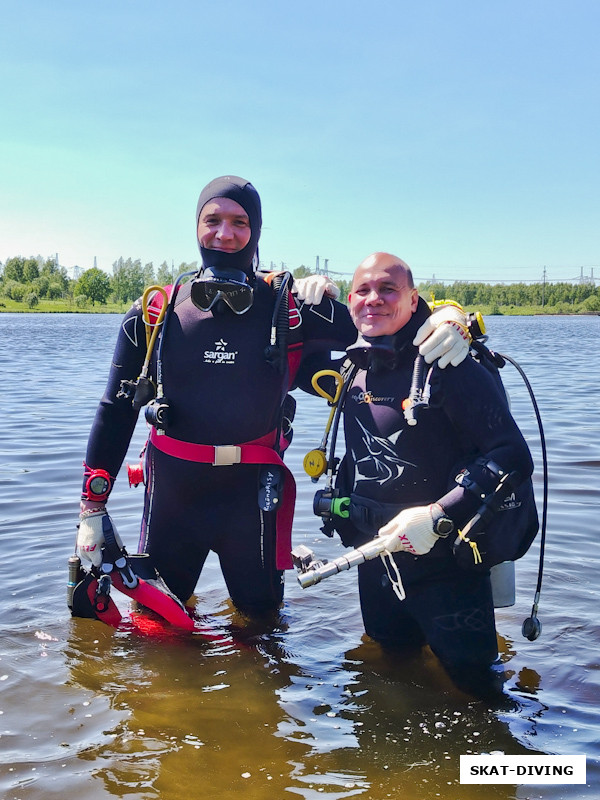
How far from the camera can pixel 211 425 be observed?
3.50 metres

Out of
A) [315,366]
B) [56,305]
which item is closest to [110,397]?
[315,366]

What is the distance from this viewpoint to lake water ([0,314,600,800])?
2650mm

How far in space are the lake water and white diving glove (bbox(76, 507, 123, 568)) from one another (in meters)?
0.51

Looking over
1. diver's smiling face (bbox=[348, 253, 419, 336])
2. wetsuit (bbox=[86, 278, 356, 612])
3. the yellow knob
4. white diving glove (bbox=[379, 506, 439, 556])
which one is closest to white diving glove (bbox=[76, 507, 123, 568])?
wetsuit (bbox=[86, 278, 356, 612])

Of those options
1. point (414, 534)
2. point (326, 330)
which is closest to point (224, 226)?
point (326, 330)

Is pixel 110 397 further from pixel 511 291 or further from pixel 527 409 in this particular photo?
pixel 511 291

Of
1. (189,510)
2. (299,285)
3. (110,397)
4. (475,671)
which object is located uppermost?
(299,285)

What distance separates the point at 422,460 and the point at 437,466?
0.22ft

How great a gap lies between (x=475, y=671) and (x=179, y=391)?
5.68ft

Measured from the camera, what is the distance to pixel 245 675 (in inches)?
137

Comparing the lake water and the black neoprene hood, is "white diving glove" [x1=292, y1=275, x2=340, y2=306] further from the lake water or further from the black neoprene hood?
the lake water

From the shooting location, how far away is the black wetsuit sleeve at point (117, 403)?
3621 millimetres

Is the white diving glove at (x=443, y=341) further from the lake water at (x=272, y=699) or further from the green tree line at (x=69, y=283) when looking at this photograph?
the green tree line at (x=69, y=283)

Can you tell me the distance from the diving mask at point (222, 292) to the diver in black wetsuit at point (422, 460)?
0.54 meters
